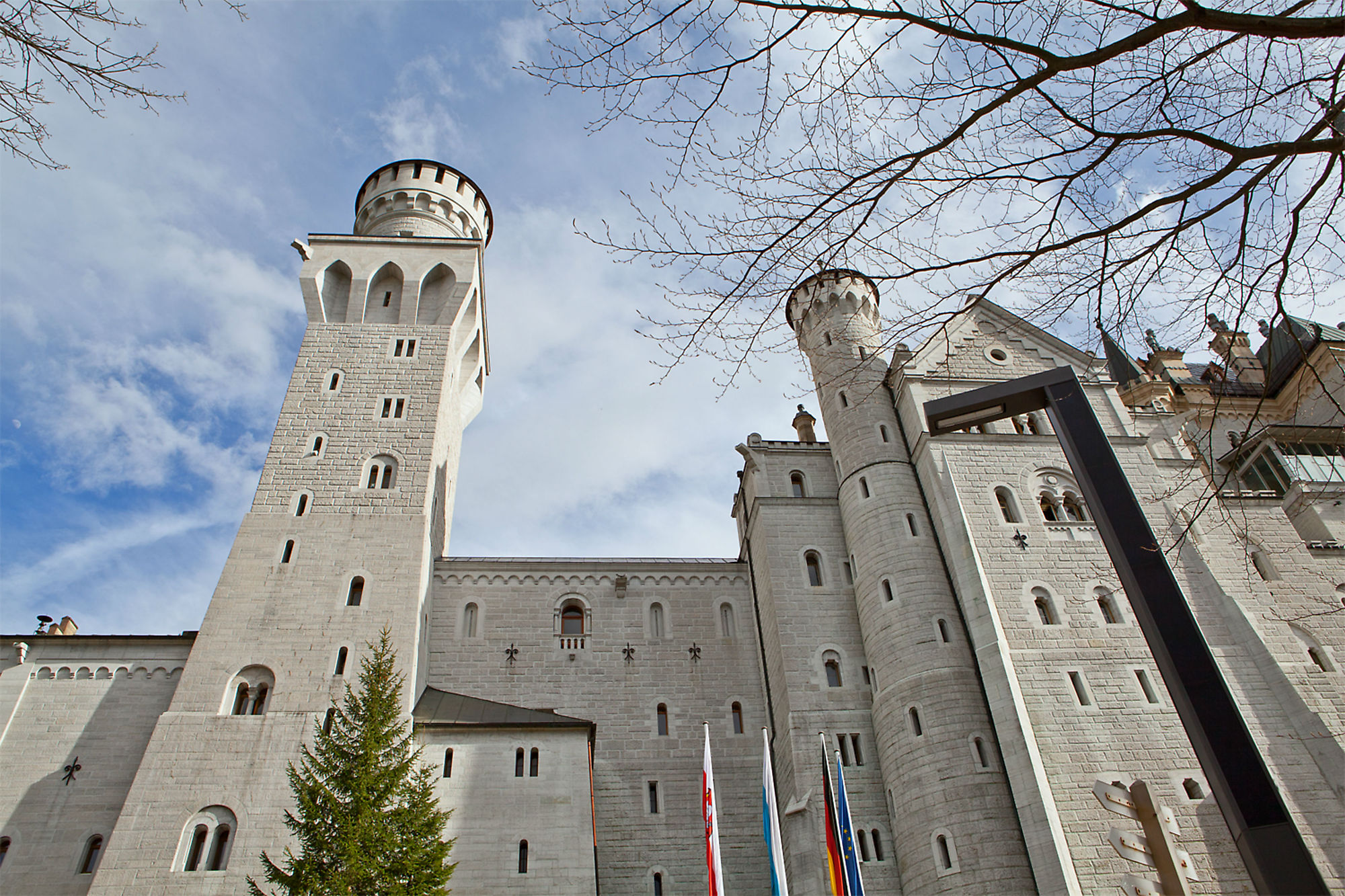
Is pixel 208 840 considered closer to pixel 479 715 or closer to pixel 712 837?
pixel 479 715

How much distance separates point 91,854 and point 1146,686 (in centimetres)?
2234

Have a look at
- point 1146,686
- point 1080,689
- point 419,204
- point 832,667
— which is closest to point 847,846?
point 832,667

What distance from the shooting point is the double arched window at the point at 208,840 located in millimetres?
16578

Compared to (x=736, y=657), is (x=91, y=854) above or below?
below

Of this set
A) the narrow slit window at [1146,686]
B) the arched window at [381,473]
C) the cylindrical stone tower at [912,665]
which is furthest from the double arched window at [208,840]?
the narrow slit window at [1146,686]

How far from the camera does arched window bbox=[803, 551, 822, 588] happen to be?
76.8ft

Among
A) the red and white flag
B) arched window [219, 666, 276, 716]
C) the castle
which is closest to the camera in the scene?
the red and white flag

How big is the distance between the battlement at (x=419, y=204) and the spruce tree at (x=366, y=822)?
18803mm

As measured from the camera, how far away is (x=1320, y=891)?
605 cm

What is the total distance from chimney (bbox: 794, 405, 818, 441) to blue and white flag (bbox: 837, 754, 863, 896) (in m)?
13.3

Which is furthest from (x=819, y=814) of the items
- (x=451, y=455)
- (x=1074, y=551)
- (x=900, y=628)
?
(x=451, y=455)

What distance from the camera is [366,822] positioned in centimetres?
1423

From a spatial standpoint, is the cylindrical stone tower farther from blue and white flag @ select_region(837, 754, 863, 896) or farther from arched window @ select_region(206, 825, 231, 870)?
arched window @ select_region(206, 825, 231, 870)

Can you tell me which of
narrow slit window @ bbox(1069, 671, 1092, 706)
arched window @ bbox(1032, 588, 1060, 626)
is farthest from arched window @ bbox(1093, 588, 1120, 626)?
narrow slit window @ bbox(1069, 671, 1092, 706)
